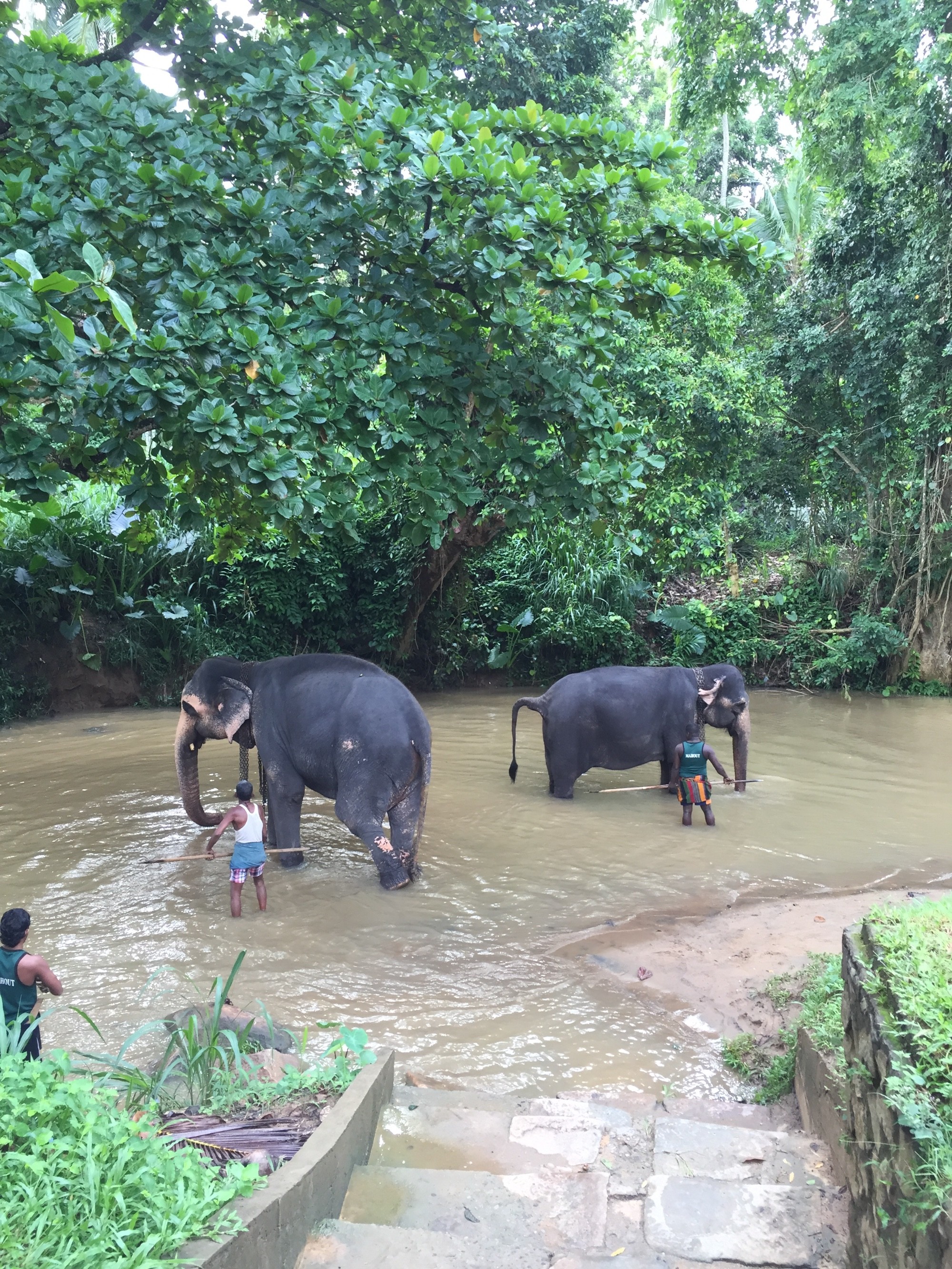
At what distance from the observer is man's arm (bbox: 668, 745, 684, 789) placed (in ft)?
28.3

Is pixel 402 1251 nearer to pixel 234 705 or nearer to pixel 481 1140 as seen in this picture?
pixel 481 1140

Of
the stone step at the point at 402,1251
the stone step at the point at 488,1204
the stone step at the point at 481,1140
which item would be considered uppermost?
the stone step at the point at 402,1251

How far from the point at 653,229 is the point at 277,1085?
5.82m

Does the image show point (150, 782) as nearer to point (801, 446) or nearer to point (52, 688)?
point (52, 688)

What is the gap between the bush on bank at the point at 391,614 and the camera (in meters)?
13.8

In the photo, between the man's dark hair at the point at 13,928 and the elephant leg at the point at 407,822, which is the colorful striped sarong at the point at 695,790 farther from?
the man's dark hair at the point at 13,928

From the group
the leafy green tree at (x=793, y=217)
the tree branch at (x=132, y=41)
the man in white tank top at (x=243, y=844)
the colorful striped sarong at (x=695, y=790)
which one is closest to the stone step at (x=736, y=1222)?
the man in white tank top at (x=243, y=844)

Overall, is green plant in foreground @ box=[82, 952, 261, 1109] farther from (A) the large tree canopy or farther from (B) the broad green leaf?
(A) the large tree canopy

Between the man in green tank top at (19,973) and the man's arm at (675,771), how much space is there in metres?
5.88

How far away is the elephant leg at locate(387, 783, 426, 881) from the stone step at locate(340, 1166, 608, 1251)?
3645mm

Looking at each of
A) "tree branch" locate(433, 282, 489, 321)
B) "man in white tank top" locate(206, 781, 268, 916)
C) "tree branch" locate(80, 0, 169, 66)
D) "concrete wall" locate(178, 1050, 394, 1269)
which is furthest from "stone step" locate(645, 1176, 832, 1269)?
"tree branch" locate(80, 0, 169, 66)

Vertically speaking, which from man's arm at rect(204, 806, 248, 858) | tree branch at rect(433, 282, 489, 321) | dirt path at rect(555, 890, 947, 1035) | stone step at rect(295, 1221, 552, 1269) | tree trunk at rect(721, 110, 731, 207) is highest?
tree trunk at rect(721, 110, 731, 207)

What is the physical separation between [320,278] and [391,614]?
8.97 m

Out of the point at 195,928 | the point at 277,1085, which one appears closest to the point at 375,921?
the point at 195,928
